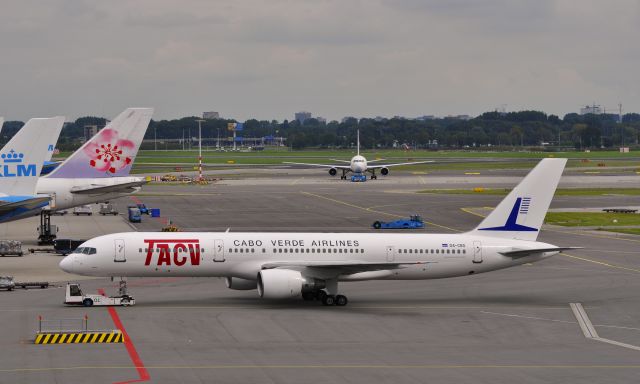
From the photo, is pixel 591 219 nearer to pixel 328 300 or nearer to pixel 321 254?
pixel 321 254

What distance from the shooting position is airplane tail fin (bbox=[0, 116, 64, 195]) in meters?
63.2

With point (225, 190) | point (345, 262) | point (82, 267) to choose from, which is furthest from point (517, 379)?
point (225, 190)

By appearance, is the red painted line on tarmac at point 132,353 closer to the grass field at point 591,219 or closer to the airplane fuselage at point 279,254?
the airplane fuselage at point 279,254

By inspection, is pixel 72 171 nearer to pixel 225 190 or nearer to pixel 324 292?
pixel 324 292

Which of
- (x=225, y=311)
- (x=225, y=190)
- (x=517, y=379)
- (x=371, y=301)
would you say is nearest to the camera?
(x=517, y=379)

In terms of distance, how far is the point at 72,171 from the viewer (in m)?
78.9

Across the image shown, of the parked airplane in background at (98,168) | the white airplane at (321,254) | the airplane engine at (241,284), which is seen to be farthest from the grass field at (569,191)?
the airplane engine at (241,284)

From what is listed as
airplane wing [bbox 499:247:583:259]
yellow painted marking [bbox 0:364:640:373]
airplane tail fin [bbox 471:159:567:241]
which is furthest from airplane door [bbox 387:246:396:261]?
yellow painted marking [bbox 0:364:640:373]

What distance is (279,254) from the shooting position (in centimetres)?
5428

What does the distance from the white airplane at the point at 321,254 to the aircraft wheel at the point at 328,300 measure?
59 millimetres

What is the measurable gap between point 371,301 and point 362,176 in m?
125

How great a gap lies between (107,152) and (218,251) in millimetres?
28406

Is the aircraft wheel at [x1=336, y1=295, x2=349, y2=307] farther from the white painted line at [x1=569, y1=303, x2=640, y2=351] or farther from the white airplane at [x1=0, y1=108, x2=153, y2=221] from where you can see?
the white airplane at [x1=0, y1=108, x2=153, y2=221]

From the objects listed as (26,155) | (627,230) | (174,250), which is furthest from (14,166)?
(627,230)
